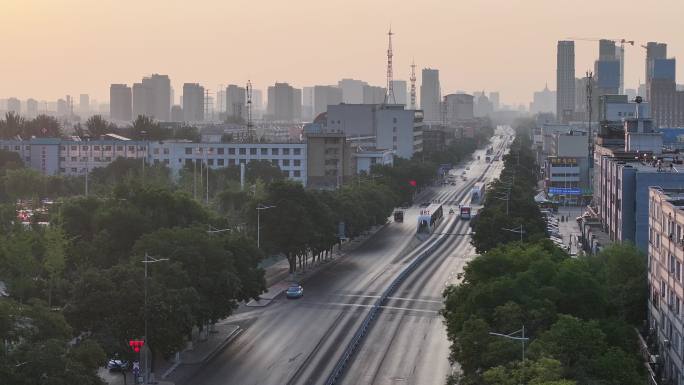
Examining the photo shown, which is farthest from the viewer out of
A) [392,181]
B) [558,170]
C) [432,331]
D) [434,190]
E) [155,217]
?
[434,190]

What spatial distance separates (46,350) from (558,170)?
341 ft

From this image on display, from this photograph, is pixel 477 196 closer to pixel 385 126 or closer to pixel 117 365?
pixel 385 126

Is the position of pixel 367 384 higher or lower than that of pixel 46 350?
lower

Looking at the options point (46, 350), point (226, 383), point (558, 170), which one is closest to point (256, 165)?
point (558, 170)

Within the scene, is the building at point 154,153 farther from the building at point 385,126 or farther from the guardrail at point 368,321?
the building at point 385,126

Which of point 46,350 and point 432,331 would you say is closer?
point 46,350

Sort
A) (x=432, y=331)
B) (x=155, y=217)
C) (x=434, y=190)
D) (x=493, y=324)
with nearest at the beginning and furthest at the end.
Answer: (x=493, y=324)
(x=432, y=331)
(x=155, y=217)
(x=434, y=190)

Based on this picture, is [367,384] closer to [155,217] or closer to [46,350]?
[46,350]

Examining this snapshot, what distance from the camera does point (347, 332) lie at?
169 ft

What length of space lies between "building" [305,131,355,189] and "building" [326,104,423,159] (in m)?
46.9

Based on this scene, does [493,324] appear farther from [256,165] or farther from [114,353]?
[256,165]

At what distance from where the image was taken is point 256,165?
125m

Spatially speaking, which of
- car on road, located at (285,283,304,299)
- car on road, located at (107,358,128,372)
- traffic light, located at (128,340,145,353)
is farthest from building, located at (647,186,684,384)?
car on road, located at (285,283,304,299)

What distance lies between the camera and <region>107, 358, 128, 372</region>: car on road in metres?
41.7
